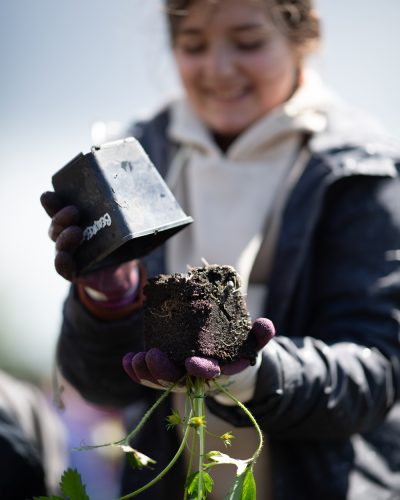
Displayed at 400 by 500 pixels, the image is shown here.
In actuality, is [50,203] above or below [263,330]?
above

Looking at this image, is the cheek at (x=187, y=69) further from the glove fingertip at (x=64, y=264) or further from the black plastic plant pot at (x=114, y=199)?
the glove fingertip at (x=64, y=264)

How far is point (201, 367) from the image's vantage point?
1234mm

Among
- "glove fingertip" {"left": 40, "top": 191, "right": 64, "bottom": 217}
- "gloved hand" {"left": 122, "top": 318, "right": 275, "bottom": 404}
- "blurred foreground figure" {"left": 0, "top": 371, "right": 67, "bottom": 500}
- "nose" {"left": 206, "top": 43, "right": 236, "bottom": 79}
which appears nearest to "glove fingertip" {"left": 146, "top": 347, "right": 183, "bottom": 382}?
"gloved hand" {"left": 122, "top": 318, "right": 275, "bottom": 404}

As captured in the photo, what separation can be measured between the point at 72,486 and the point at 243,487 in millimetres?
289

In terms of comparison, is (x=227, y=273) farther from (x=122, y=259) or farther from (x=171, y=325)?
(x=122, y=259)

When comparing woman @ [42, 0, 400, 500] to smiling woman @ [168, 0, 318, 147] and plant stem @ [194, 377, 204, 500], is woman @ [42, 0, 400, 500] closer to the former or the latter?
smiling woman @ [168, 0, 318, 147]

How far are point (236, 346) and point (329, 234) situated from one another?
31.9 inches

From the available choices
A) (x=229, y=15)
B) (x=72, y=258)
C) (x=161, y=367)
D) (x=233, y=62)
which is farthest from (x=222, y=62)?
(x=161, y=367)

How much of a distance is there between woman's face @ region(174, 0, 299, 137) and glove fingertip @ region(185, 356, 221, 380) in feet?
4.10

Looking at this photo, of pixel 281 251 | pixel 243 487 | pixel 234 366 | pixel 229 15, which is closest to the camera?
pixel 243 487

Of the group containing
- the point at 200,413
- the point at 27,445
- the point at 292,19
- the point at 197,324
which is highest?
the point at 292,19

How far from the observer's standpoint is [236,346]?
1335 millimetres

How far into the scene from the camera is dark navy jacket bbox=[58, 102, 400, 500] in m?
1.75

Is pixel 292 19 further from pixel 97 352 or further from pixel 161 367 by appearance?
pixel 161 367
